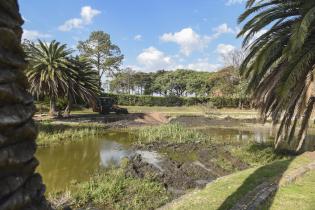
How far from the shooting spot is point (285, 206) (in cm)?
596

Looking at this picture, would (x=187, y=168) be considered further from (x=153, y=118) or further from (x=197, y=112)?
(x=197, y=112)

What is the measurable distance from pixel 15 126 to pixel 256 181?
252 inches

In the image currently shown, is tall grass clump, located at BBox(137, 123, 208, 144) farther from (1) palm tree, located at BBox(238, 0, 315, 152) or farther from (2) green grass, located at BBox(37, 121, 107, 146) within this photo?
(1) palm tree, located at BBox(238, 0, 315, 152)

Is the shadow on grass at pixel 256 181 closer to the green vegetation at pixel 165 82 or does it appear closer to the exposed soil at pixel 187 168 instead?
the exposed soil at pixel 187 168

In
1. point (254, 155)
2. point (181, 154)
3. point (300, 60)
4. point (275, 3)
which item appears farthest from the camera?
point (181, 154)

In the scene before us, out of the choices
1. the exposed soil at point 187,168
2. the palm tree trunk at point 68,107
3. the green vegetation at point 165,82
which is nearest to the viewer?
the exposed soil at point 187,168

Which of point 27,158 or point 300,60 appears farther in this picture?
point 300,60

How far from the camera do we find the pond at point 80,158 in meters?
12.1

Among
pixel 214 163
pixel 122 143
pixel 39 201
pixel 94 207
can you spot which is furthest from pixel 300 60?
pixel 122 143

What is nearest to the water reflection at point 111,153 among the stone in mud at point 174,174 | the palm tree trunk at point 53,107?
the stone in mud at point 174,174

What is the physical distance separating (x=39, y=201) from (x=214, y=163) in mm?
12227

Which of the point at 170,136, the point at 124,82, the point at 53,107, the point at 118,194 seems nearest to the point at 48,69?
the point at 53,107

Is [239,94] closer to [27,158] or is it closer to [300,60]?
[300,60]

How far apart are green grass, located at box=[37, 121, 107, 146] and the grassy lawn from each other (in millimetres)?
13129
